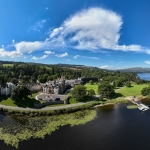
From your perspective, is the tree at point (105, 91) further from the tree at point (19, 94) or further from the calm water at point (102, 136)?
the tree at point (19, 94)

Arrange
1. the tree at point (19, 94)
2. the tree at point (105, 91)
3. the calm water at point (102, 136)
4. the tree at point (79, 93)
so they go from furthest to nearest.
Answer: the tree at point (105, 91)
the tree at point (79, 93)
the tree at point (19, 94)
the calm water at point (102, 136)

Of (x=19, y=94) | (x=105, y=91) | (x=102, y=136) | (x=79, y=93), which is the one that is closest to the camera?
(x=102, y=136)

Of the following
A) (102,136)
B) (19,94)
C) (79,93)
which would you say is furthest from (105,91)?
(19,94)

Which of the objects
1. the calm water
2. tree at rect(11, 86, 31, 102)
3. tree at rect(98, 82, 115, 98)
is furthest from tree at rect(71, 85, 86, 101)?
tree at rect(11, 86, 31, 102)

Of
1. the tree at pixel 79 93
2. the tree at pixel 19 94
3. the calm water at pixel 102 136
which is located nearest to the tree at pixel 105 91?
the tree at pixel 79 93

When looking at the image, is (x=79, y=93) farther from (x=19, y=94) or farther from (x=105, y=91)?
(x=19, y=94)

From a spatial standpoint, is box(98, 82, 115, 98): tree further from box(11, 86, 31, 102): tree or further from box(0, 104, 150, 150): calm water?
box(11, 86, 31, 102): tree

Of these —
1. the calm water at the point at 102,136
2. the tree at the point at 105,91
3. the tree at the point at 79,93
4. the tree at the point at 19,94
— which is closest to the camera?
the calm water at the point at 102,136

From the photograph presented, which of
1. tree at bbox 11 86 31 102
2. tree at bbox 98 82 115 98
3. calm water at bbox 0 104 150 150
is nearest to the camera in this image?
calm water at bbox 0 104 150 150

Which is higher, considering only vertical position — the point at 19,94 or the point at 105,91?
the point at 105,91
